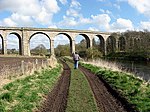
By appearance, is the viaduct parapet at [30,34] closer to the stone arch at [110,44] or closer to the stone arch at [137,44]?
the stone arch at [110,44]

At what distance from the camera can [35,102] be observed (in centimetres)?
1088

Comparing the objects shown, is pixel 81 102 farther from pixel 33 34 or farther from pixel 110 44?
pixel 110 44

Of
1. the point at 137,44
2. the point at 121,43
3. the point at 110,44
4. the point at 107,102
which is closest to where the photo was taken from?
the point at 107,102

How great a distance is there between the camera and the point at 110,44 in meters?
107

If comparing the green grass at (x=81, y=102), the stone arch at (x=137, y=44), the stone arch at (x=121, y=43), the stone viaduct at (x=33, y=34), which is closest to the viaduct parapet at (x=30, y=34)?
the stone viaduct at (x=33, y=34)

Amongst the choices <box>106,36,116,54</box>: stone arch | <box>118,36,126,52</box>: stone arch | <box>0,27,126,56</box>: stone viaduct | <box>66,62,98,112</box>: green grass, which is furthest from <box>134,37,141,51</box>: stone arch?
<box>66,62,98,112</box>: green grass

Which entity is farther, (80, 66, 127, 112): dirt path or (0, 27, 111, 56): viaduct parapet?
(0, 27, 111, 56): viaduct parapet

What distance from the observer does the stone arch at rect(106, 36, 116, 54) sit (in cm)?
10494

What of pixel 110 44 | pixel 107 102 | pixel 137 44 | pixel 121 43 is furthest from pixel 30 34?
pixel 107 102

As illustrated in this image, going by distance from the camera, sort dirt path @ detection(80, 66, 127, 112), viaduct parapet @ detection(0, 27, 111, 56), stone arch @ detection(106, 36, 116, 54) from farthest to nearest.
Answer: stone arch @ detection(106, 36, 116, 54) → viaduct parapet @ detection(0, 27, 111, 56) → dirt path @ detection(80, 66, 127, 112)

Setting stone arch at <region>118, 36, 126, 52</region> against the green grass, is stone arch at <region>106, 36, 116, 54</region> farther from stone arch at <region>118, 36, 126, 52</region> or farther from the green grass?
the green grass

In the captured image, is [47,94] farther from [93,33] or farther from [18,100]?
[93,33]

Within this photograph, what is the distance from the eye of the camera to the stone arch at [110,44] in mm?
104938

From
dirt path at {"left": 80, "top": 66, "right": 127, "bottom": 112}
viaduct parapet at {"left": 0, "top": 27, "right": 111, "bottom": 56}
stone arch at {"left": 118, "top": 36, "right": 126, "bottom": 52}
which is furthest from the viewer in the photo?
stone arch at {"left": 118, "top": 36, "right": 126, "bottom": 52}
